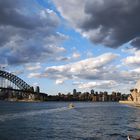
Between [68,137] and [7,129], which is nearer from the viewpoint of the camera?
[68,137]

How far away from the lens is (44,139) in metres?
49.2

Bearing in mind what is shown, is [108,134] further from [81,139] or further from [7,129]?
[7,129]

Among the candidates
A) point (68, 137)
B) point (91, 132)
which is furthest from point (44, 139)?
point (91, 132)

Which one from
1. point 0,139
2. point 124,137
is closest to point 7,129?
point 0,139

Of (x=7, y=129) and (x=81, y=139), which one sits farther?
(x=7, y=129)

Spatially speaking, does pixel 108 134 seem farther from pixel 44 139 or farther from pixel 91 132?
pixel 44 139

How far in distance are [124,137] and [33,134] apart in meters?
14.4

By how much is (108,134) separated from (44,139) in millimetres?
11338

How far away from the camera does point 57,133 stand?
2226 inches

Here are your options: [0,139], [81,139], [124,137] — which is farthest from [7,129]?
[124,137]

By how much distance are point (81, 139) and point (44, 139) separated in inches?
210

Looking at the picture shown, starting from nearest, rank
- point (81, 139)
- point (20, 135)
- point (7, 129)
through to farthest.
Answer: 1. point (81, 139)
2. point (20, 135)
3. point (7, 129)

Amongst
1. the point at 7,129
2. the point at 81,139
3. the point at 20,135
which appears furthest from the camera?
the point at 7,129

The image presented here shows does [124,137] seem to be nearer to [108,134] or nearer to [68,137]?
[108,134]
